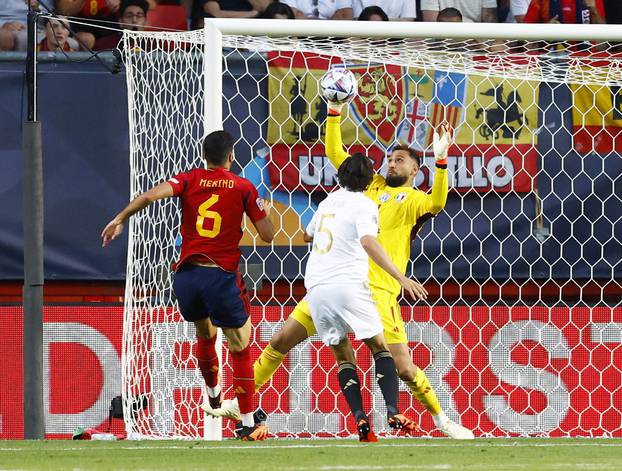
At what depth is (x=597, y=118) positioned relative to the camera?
9.22m

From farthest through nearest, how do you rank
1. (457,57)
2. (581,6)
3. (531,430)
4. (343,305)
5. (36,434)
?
(581,6)
(531,430)
(457,57)
(36,434)
(343,305)

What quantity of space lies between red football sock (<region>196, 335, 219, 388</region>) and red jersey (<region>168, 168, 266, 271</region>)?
0.53m

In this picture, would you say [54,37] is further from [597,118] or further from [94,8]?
[597,118]

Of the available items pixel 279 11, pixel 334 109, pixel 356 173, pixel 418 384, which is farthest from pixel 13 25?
pixel 418 384

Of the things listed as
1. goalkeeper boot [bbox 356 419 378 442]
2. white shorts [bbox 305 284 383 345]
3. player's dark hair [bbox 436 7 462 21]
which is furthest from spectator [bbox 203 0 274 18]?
goalkeeper boot [bbox 356 419 378 442]

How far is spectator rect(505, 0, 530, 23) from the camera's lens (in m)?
10.6

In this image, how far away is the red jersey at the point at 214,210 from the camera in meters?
7.10

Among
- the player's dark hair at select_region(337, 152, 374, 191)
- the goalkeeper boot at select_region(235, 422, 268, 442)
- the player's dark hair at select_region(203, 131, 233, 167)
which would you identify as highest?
the player's dark hair at select_region(203, 131, 233, 167)

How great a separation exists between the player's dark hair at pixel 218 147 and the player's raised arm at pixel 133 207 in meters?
0.29

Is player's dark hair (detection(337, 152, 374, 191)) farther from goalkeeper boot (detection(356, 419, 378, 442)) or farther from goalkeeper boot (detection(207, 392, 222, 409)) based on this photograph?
goalkeeper boot (detection(207, 392, 222, 409))

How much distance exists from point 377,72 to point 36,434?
3.20 metres

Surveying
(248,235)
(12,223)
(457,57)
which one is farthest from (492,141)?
(12,223)

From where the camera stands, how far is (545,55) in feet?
28.1

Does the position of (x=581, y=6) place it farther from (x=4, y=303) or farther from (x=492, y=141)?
(x=4, y=303)
